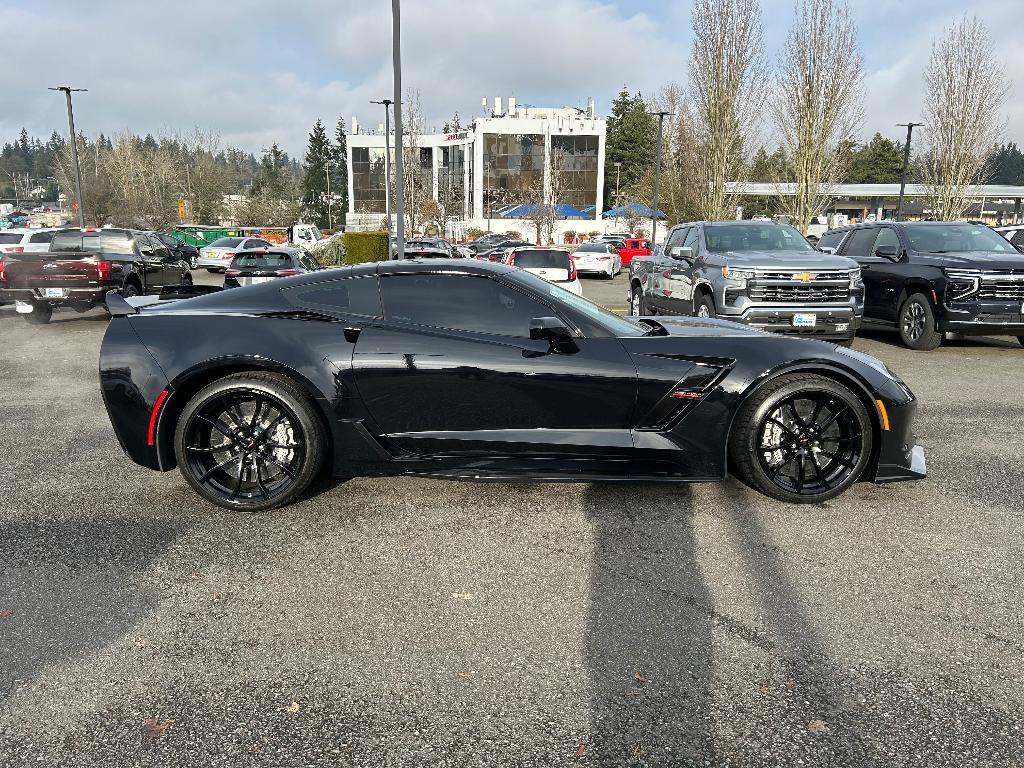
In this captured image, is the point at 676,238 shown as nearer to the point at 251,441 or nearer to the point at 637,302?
the point at 637,302

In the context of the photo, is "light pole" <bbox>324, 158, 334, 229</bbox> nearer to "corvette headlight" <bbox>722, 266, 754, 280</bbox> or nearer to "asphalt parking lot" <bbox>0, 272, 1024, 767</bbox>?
"corvette headlight" <bbox>722, 266, 754, 280</bbox>

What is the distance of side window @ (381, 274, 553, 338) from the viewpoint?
4.32m

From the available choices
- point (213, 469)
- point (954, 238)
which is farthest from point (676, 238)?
point (213, 469)

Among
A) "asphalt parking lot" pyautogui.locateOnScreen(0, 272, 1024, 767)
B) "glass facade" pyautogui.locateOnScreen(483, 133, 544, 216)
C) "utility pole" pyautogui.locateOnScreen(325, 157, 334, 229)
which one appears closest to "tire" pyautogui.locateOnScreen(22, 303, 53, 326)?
"asphalt parking lot" pyautogui.locateOnScreen(0, 272, 1024, 767)

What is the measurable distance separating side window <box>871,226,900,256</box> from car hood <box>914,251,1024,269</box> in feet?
1.90

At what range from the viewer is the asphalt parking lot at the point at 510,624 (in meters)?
2.41

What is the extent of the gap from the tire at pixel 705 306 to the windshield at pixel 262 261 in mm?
10215

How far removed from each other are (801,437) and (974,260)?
7260 millimetres

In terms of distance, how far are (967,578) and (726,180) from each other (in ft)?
111

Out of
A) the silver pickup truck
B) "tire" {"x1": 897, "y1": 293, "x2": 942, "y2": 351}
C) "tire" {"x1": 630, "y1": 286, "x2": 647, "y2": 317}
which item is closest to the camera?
the silver pickup truck

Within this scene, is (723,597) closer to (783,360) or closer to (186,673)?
(783,360)

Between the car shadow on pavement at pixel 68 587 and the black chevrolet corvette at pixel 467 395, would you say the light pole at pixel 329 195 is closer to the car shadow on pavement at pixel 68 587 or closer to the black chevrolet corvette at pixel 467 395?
the black chevrolet corvette at pixel 467 395

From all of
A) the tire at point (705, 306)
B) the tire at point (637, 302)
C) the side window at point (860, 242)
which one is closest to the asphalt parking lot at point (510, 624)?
the tire at point (705, 306)

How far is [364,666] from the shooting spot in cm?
280
